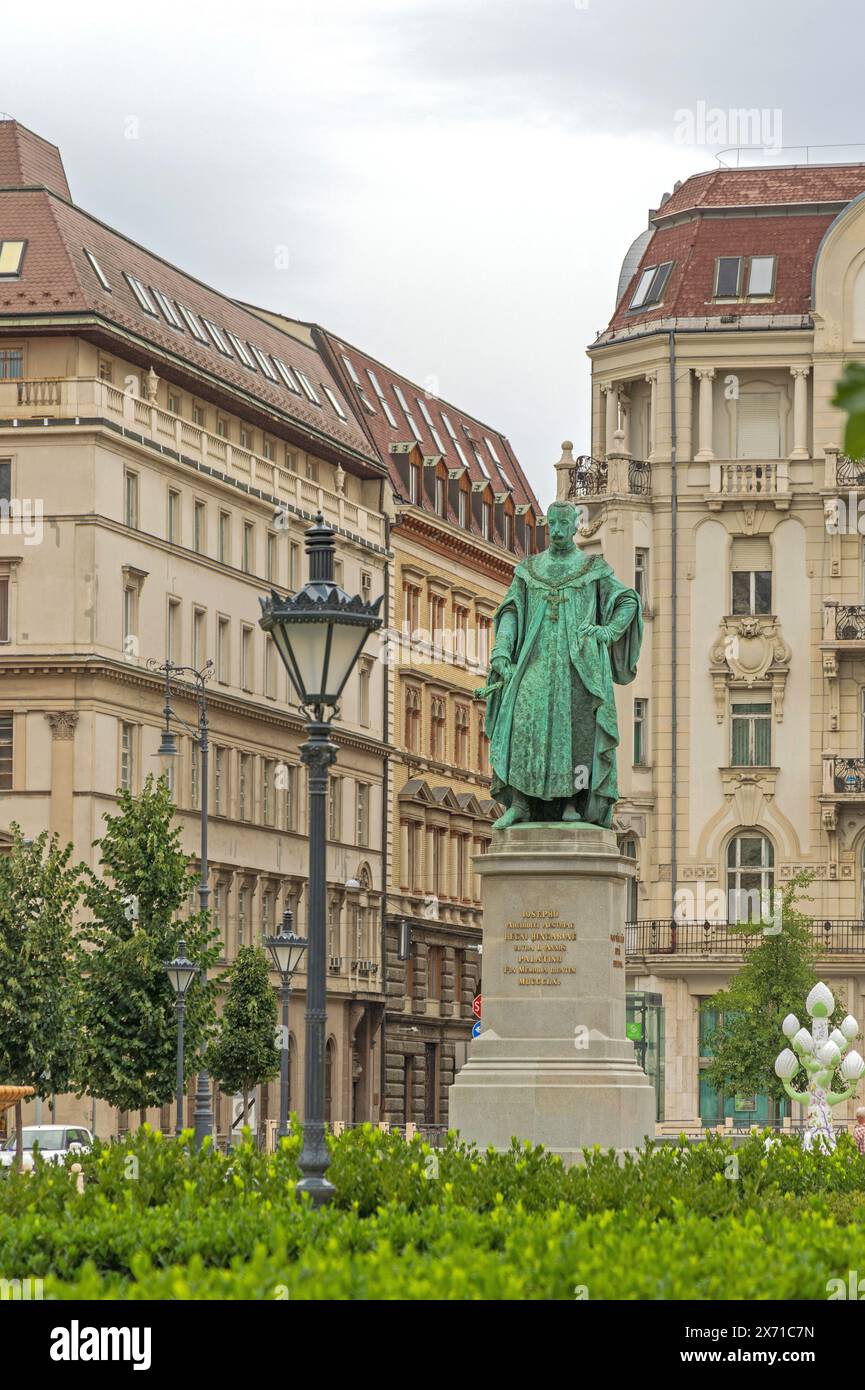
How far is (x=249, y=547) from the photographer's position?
86.6 m

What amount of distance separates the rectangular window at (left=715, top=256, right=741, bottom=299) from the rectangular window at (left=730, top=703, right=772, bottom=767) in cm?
995

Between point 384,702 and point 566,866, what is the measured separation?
2722 inches

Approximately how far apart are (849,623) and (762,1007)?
11.8 m

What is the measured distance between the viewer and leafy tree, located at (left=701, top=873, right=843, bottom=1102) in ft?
209

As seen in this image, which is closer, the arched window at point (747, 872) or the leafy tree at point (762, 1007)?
the leafy tree at point (762, 1007)

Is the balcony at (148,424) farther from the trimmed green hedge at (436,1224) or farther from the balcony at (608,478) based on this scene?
the trimmed green hedge at (436,1224)

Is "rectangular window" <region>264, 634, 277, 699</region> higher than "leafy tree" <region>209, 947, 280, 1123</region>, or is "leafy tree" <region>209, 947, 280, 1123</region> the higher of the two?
"rectangular window" <region>264, 634, 277, 699</region>

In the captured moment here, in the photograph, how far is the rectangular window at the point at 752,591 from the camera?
73.4 metres

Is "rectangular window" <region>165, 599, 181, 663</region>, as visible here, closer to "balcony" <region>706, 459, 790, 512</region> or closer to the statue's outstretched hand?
"balcony" <region>706, 459, 790, 512</region>

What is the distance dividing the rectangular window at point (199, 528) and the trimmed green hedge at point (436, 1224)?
2312 inches

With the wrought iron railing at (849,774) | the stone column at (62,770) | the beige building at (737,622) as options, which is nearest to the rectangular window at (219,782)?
the stone column at (62,770)

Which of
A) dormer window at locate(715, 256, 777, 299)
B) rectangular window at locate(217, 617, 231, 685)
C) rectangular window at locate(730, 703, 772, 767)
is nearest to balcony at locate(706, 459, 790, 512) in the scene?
dormer window at locate(715, 256, 777, 299)

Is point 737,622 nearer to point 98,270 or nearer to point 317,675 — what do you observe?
point 98,270
